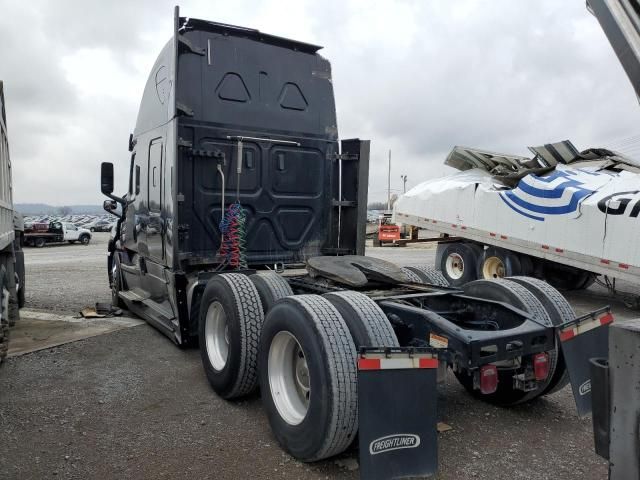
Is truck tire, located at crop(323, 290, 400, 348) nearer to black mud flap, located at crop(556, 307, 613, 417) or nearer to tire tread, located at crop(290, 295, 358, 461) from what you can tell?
tire tread, located at crop(290, 295, 358, 461)

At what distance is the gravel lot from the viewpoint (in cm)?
318

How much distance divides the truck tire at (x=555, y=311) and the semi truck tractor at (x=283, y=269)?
13 millimetres

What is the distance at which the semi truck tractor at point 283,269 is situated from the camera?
317 cm

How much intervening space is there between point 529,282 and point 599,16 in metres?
2.63

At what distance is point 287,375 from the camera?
357cm

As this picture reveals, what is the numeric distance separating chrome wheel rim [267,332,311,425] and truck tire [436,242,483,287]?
795cm

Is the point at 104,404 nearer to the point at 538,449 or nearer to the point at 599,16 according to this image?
the point at 538,449

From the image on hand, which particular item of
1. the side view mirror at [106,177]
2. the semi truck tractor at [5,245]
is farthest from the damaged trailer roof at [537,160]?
the semi truck tractor at [5,245]

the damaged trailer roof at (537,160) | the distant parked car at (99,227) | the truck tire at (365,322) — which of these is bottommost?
the distant parked car at (99,227)

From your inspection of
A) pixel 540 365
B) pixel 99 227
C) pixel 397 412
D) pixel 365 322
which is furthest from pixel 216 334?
pixel 99 227

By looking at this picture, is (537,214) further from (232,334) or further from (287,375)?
(287,375)

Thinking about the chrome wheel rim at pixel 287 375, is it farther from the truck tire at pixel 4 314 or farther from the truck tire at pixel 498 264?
the truck tire at pixel 498 264

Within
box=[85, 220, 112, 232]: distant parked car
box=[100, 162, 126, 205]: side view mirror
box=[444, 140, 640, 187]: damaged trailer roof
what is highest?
box=[444, 140, 640, 187]: damaged trailer roof

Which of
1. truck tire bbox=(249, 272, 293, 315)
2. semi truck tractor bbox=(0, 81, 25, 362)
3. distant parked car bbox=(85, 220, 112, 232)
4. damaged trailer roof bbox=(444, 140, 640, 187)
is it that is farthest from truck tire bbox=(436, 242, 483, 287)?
distant parked car bbox=(85, 220, 112, 232)
